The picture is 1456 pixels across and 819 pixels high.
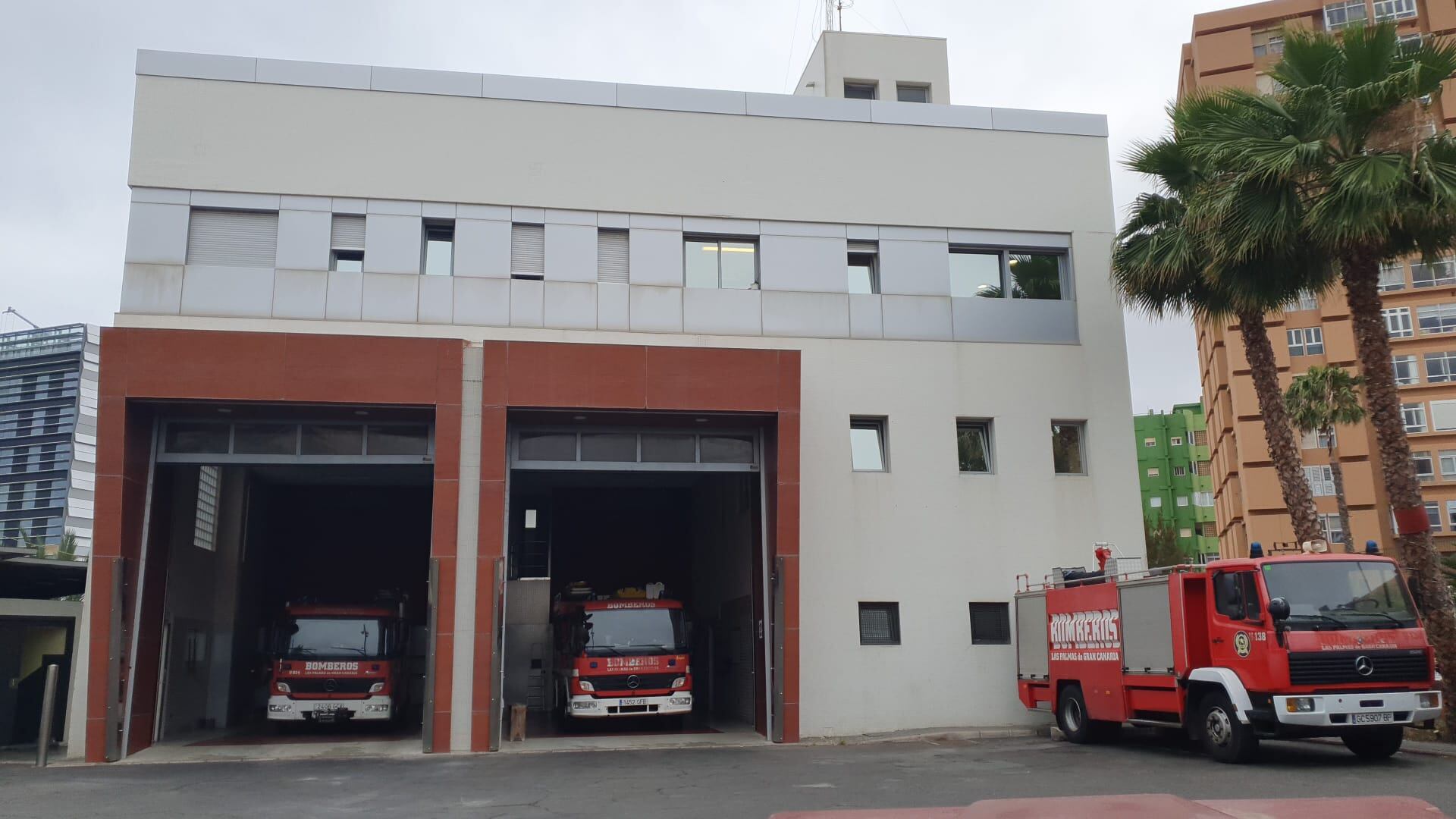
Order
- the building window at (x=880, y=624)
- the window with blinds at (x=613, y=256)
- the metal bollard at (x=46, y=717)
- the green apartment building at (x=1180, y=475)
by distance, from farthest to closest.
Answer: the green apartment building at (x=1180, y=475), the window with blinds at (x=613, y=256), the building window at (x=880, y=624), the metal bollard at (x=46, y=717)

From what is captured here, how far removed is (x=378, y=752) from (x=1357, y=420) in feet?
110

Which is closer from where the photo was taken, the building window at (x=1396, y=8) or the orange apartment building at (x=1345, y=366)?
the orange apartment building at (x=1345, y=366)

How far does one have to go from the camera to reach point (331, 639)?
19.9 m

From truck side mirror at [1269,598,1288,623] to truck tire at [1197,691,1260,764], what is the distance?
1.14m

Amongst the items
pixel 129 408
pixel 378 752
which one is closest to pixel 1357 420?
pixel 378 752

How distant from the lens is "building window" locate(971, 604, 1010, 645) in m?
19.3

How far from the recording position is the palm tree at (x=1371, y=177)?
49.4 feet

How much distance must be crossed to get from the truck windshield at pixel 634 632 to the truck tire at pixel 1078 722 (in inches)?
243

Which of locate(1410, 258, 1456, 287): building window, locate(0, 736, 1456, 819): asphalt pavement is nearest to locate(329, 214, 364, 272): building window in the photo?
locate(0, 736, 1456, 819): asphalt pavement

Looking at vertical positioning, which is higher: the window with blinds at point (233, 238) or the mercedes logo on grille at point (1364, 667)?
the window with blinds at point (233, 238)

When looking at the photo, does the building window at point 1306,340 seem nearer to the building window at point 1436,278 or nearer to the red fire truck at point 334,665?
the building window at point 1436,278

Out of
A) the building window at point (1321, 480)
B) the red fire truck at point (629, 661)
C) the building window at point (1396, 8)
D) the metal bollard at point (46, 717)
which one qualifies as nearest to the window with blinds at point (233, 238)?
the metal bollard at point (46, 717)

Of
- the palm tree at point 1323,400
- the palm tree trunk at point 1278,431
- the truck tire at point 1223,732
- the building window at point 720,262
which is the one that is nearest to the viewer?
the truck tire at point 1223,732

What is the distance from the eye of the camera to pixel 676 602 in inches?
783
